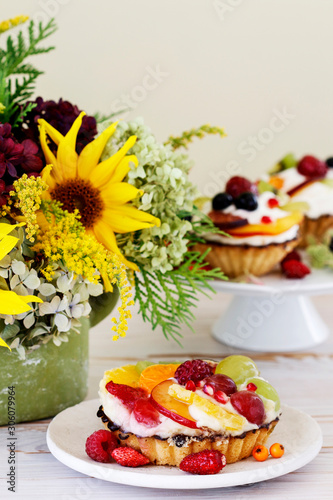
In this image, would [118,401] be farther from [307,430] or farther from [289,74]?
[289,74]

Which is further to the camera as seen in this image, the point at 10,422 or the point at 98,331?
the point at 98,331

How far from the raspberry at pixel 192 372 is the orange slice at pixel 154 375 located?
0.03 meters

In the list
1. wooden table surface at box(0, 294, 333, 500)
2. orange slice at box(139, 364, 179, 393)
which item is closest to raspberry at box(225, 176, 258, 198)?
wooden table surface at box(0, 294, 333, 500)

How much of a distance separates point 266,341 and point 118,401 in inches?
26.6

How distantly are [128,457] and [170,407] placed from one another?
8 centimetres

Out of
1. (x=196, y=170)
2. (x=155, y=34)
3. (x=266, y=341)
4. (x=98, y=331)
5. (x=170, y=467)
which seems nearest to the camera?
(x=170, y=467)

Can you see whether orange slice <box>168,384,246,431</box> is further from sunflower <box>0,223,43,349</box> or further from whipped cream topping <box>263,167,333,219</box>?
whipped cream topping <box>263,167,333,219</box>

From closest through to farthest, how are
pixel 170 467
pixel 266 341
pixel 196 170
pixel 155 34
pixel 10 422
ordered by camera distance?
pixel 170 467, pixel 10 422, pixel 266 341, pixel 155 34, pixel 196 170

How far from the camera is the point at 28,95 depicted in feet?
3.42

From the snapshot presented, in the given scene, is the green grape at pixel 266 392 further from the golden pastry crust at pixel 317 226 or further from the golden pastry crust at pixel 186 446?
the golden pastry crust at pixel 317 226

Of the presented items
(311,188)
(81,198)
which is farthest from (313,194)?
(81,198)

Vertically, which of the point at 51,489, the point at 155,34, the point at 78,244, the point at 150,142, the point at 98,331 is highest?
the point at 155,34

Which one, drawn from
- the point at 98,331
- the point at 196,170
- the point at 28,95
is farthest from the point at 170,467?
the point at 196,170

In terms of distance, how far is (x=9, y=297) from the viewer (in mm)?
862
